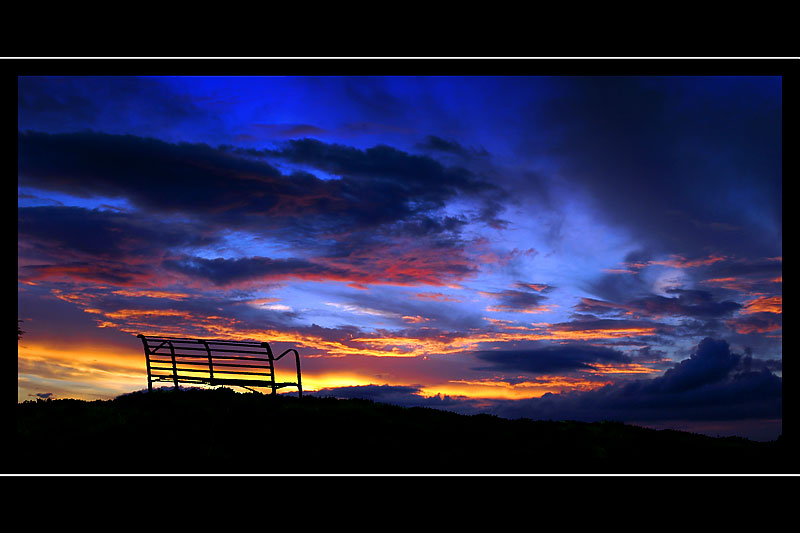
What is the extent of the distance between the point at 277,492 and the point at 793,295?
18.7ft

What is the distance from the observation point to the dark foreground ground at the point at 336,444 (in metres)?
8.06

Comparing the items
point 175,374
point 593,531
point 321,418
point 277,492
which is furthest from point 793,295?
point 175,374

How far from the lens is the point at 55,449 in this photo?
323 inches

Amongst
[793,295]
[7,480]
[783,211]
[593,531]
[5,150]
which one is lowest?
[593,531]

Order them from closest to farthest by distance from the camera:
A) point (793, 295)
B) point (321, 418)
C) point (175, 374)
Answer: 1. point (793, 295)
2. point (321, 418)
3. point (175, 374)

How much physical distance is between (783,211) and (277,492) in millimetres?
6017

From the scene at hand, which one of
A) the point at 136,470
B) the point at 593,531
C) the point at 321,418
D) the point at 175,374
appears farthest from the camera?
the point at 175,374

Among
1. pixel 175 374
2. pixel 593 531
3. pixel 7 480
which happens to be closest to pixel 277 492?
pixel 7 480

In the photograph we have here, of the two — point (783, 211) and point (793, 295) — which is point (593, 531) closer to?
point (793, 295)

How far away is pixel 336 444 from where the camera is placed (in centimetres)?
882

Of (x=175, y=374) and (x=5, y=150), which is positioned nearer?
(x=5, y=150)

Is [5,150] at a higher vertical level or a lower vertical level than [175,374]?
higher

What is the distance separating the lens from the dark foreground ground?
806cm
